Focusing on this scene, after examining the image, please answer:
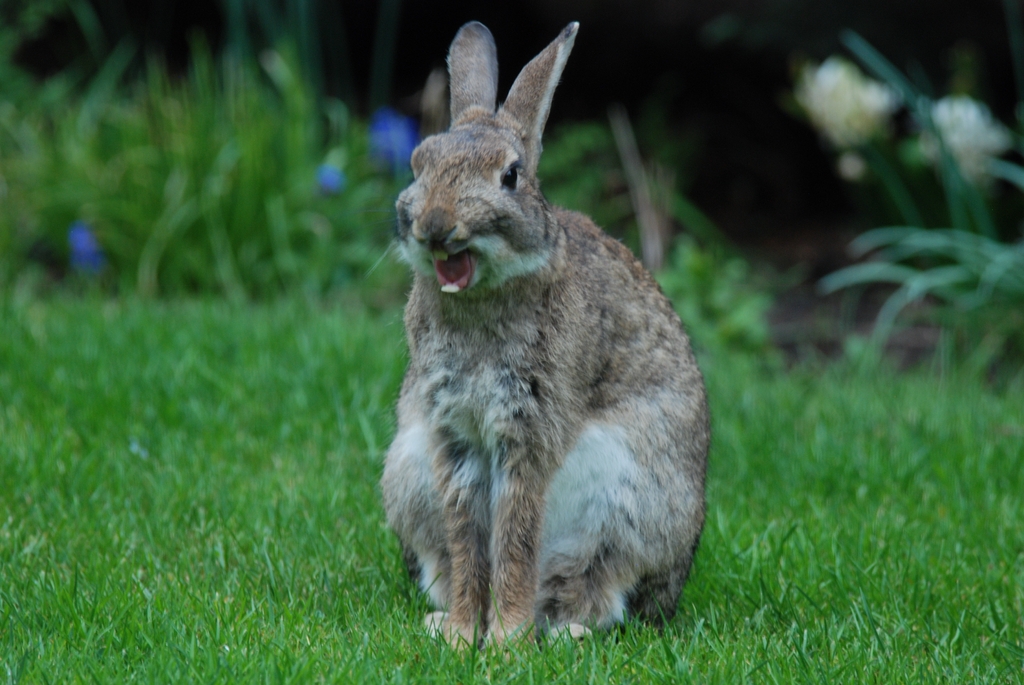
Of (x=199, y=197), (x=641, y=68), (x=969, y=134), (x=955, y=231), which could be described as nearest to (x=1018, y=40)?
(x=969, y=134)

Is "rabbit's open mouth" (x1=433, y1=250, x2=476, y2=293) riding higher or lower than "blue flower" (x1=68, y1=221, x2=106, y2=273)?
higher

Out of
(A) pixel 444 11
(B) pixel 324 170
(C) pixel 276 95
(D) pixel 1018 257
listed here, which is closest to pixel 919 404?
(D) pixel 1018 257

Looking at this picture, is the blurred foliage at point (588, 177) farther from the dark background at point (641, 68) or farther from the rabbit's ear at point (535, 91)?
the rabbit's ear at point (535, 91)

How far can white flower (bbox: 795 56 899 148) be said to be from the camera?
23.5 ft

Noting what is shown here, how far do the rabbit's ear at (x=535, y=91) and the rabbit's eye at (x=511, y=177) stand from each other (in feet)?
0.48

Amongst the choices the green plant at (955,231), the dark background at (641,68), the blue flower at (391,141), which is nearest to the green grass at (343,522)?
the green plant at (955,231)

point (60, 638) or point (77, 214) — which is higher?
point (77, 214)

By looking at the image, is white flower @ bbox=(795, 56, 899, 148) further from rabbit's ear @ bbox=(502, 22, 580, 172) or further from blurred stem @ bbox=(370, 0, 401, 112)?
rabbit's ear @ bbox=(502, 22, 580, 172)

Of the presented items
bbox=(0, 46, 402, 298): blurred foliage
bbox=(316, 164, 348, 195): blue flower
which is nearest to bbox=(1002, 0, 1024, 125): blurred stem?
bbox=(0, 46, 402, 298): blurred foliage

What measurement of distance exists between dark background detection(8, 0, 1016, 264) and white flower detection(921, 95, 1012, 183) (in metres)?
1.92

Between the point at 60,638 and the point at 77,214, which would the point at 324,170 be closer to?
the point at 77,214

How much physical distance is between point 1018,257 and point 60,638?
17.2ft

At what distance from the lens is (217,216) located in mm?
6996

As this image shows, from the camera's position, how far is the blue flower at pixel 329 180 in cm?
705
